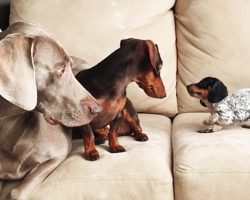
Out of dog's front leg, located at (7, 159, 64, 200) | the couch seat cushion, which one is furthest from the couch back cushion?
dog's front leg, located at (7, 159, 64, 200)

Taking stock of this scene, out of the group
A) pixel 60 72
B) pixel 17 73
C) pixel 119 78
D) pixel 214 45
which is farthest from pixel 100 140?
pixel 214 45

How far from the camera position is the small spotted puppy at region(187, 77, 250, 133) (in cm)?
174

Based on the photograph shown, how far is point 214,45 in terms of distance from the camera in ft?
6.86

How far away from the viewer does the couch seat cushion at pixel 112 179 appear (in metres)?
1.42

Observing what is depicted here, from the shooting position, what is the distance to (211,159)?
1.46 m

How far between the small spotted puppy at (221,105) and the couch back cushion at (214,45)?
0.98 ft

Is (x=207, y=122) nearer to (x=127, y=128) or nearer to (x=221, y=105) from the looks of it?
(x=221, y=105)

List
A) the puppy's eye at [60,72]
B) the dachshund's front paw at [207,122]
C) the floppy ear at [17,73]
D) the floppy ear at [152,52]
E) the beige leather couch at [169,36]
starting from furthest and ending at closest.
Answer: the beige leather couch at [169,36] → the dachshund's front paw at [207,122] → the floppy ear at [152,52] → the puppy's eye at [60,72] → the floppy ear at [17,73]

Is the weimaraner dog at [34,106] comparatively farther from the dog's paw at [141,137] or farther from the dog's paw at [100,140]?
the dog's paw at [141,137]

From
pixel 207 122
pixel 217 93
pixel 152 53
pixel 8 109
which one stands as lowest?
pixel 207 122

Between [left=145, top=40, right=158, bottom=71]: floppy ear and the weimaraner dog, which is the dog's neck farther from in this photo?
[left=145, top=40, right=158, bottom=71]: floppy ear

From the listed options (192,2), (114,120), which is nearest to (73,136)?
(114,120)

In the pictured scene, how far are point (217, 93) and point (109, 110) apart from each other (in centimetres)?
46

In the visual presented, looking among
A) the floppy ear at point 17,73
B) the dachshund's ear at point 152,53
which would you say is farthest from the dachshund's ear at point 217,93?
the floppy ear at point 17,73
